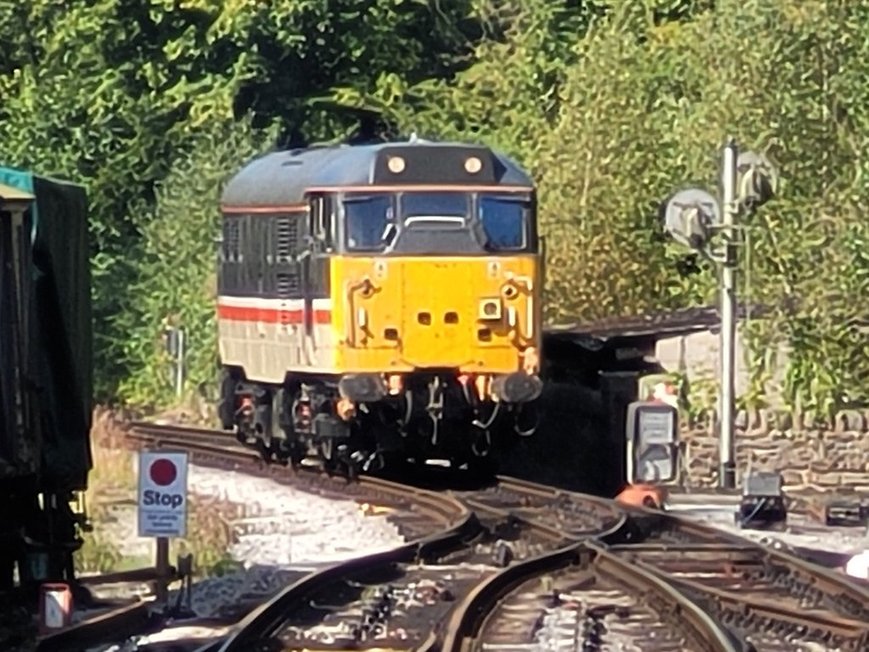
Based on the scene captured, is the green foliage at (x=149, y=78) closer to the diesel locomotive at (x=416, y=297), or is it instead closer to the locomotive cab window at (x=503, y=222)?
the diesel locomotive at (x=416, y=297)

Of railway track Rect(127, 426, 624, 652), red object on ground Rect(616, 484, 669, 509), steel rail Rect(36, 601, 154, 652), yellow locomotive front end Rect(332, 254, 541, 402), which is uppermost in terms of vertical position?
yellow locomotive front end Rect(332, 254, 541, 402)

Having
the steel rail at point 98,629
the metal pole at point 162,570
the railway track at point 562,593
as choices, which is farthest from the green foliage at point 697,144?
the steel rail at point 98,629

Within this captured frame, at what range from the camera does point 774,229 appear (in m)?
31.5

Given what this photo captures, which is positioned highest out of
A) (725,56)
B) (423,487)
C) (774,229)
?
(725,56)

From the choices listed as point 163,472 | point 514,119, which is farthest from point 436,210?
point 514,119

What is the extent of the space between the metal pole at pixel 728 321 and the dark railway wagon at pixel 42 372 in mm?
9760

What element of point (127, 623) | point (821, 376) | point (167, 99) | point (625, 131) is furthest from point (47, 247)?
point (167, 99)

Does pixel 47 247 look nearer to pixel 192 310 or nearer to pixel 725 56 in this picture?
pixel 725 56

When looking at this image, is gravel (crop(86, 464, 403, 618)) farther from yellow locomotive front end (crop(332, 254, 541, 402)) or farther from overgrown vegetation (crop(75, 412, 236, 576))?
yellow locomotive front end (crop(332, 254, 541, 402))

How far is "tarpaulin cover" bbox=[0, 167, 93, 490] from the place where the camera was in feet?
54.6

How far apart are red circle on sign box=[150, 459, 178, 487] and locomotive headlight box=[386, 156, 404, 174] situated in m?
10.0

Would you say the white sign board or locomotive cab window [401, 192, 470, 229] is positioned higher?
locomotive cab window [401, 192, 470, 229]

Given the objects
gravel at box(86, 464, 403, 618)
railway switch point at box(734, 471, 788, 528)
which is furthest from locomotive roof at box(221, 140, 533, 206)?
railway switch point at box(734, 471, 788, 528)

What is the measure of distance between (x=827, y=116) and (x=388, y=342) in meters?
8.12
